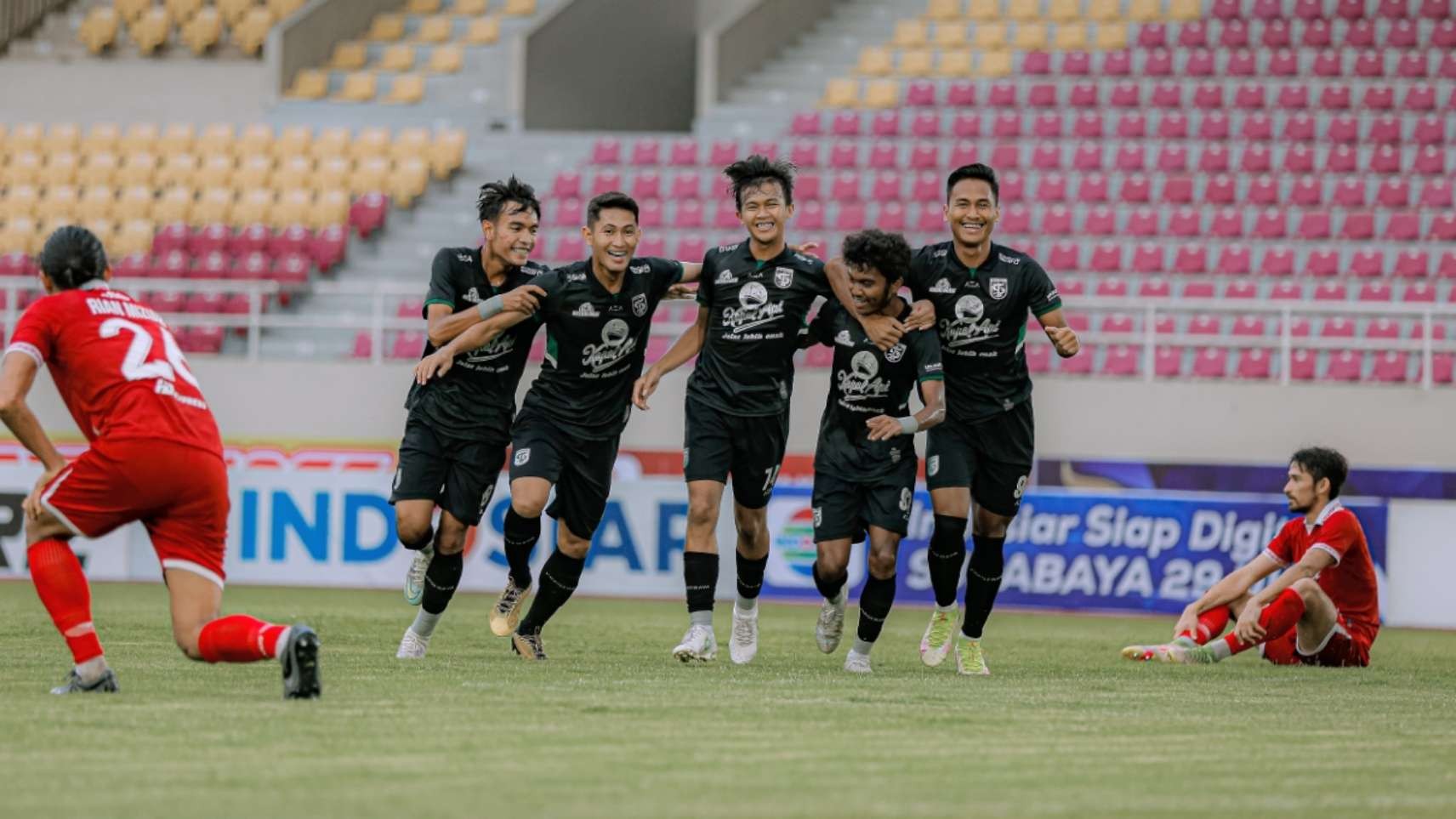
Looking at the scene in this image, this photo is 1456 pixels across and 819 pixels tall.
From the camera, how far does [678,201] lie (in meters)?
22.6

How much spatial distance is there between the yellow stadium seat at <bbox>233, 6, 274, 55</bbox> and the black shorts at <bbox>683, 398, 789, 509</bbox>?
1851 cm

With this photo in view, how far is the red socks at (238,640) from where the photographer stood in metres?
7.05

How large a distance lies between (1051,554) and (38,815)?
11.5m

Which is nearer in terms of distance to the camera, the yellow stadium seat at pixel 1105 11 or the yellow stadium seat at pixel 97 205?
the yellow stadium seat at pixel 97 205

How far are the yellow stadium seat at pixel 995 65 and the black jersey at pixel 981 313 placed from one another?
48.0 ft

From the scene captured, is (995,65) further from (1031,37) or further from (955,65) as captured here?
(1031,37)

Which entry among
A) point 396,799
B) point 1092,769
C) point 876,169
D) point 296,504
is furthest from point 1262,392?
point 396,799

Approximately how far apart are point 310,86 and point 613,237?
698 inches

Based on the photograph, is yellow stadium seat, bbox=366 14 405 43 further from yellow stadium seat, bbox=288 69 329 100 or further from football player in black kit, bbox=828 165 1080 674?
football player in black kit, bbox=828 165 1080 674

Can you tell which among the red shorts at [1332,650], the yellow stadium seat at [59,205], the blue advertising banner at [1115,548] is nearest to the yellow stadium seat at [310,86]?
the yellow stadium seat at [59,205]

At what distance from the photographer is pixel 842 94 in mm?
24422

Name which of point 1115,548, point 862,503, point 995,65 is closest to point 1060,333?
point 862,503

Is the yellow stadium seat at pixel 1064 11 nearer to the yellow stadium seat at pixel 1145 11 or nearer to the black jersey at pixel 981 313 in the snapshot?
the yellow stadium seat at pixel 1145 11

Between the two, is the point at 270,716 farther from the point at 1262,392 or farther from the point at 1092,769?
the point at 1262,392
